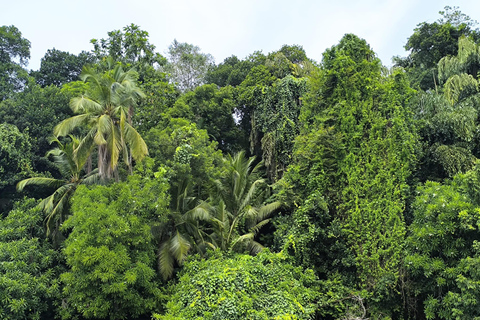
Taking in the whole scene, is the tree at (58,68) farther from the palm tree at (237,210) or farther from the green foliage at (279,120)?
the palm tree at (237,210)

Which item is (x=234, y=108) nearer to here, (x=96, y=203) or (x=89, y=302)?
(x=96, y=203)

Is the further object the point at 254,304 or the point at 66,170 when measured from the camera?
the point at 66,170

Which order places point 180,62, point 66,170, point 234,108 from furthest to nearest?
1. point 180,62
2. point 234,108
3. point 66,170

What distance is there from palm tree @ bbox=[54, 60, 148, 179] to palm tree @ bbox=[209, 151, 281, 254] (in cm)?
365

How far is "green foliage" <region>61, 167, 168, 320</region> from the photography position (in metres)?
10.6

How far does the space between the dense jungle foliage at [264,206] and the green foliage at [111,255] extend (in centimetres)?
4

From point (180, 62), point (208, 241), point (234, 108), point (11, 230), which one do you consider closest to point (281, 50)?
point (234, 108)

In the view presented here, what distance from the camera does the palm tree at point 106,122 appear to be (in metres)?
12.5

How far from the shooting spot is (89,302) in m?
10.8

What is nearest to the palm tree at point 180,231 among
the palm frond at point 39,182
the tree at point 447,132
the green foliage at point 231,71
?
the palm frond at point 39,182

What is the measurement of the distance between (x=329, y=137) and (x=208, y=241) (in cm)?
591

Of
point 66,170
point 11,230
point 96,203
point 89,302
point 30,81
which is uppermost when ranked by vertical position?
point 30,81

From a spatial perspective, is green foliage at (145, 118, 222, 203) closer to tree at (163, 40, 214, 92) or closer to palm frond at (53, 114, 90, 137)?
palm frond at (53, 114, 90, 137)

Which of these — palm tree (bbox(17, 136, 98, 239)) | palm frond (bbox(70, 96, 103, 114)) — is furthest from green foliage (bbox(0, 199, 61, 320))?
palm frond (bbox(70, 96, 103, 114))
